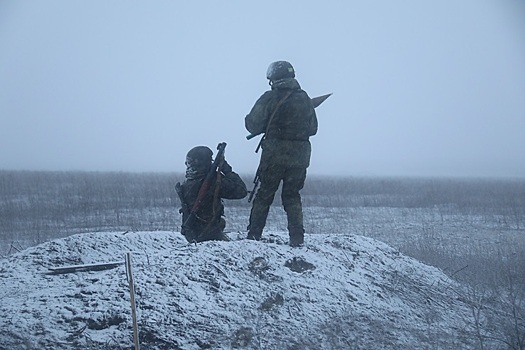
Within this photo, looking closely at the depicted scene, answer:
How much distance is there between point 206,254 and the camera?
234 inches

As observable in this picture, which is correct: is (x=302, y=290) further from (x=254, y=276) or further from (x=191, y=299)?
(x=191, y=299)

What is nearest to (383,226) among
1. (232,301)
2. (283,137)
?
(283,137)

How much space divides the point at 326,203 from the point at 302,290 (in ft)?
56.3

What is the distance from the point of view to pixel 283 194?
7160 millimetres

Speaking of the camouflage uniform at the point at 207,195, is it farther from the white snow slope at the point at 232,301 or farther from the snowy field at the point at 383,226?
the white snow slope at the point at 232,301

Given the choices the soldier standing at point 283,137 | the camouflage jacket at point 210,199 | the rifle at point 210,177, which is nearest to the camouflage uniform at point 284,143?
the soldier standing at point 283,137

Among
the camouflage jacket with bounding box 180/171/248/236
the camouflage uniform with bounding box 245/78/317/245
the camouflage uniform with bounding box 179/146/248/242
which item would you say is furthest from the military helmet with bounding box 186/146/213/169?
the camouflage uniform with bounding box 245/78/317/245

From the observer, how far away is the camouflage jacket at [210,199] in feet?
23.0

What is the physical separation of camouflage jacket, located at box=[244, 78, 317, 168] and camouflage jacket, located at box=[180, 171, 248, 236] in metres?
0.45

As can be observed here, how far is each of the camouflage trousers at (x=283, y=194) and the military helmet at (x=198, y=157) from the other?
0.72m

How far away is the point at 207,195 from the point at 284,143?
3.83 ft

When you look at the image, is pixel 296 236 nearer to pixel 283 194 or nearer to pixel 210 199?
pixel 283 194

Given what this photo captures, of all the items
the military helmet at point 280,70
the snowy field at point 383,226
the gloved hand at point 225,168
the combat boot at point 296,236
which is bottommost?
the snowy field at point 383,226

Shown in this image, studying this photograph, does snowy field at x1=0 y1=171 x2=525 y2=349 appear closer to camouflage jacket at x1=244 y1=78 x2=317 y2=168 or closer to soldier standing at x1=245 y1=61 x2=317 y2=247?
soldier standing at x1=245 y1=61 x2=317 y2=247
